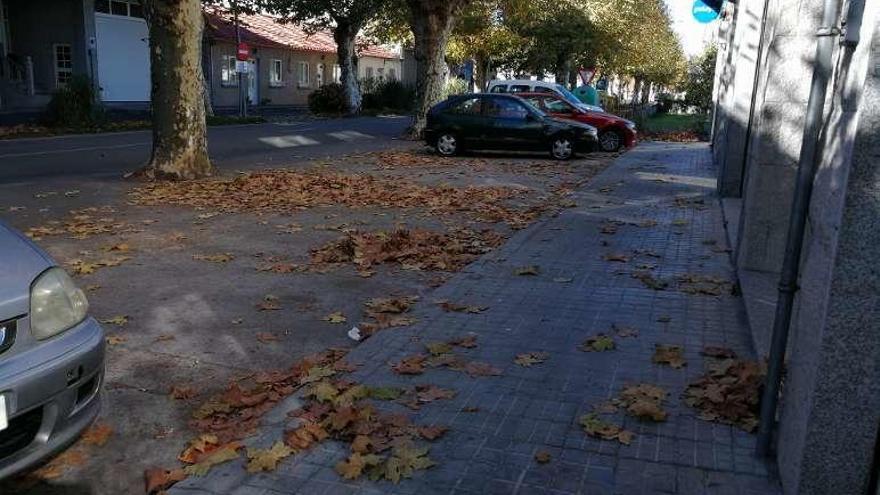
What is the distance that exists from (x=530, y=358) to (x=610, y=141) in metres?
17.8

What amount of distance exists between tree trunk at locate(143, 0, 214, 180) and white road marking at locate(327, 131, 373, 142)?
11.2 m

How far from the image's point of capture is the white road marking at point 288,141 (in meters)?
22.1

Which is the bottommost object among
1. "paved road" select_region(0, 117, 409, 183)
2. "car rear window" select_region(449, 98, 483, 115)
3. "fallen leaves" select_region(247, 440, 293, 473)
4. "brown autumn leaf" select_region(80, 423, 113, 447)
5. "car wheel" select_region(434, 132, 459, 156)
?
"paved road" select_region(0, 117, 409, 183)

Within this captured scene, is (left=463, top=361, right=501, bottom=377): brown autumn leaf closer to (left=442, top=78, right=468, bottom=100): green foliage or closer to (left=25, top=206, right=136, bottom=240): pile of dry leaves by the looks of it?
(left=25, top=206, right=136, bottom=240): pile of dry leaves

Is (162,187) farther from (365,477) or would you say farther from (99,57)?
(99,57)

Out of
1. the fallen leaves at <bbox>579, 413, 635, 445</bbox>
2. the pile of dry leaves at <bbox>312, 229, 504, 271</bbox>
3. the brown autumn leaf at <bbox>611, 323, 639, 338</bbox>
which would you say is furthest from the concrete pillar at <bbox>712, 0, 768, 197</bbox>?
the fallen leaves at <bbox>579, 413, 635, 445</bbox>

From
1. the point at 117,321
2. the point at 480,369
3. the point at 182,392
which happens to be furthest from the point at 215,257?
the point at 480,369

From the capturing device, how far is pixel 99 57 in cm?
3678

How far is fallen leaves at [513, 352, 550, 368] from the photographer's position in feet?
15.8

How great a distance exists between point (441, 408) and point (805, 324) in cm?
188

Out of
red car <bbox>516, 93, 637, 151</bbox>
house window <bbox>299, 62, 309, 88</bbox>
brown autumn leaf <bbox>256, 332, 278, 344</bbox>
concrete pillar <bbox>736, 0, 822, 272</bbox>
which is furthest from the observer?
house window <bbox>299, 62, 309, 88</bbox>

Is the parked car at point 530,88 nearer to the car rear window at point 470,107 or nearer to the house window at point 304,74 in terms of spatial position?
the car rear window at point 470,107

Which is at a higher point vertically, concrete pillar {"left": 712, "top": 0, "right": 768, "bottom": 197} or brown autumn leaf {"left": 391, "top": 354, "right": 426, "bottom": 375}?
concrete pillar {"left": 712, "top": 0, "right": 768, "bottom": 197}

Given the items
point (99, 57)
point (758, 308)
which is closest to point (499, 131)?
point (758, 308)
